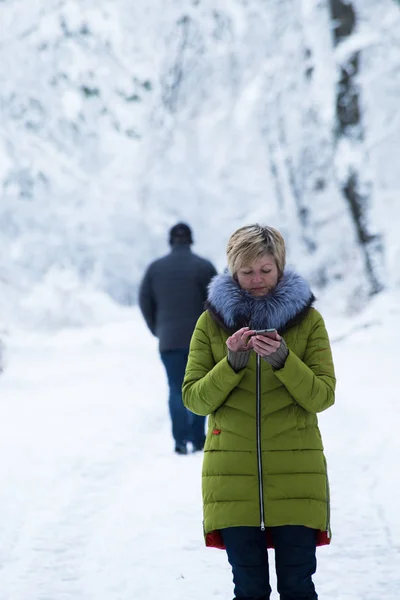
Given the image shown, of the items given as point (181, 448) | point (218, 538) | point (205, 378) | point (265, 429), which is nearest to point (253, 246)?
point (205, 378)

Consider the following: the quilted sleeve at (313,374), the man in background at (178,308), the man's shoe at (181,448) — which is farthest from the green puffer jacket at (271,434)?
the man's shoe at (181,448)

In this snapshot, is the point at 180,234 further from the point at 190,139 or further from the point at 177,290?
the point at 190,139

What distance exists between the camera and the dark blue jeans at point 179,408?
7.44 metres

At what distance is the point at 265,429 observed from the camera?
3.16 m

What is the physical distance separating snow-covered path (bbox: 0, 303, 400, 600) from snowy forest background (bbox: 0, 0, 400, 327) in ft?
16.2

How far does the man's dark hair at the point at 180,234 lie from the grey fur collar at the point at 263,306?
4275mm

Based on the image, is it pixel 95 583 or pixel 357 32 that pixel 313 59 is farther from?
pixel 95 583

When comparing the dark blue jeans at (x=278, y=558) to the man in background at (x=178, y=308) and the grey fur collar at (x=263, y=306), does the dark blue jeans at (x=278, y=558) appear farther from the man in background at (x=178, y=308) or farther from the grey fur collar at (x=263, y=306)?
the man in background at (x=178, y=308)

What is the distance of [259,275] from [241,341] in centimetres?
35

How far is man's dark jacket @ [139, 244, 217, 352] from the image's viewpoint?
7414 mm

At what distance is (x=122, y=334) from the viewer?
2092cm

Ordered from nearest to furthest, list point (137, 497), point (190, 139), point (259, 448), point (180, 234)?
point (259, 448), point (137, 497), point (180, 234), point (190, 139)

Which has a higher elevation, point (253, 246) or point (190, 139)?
point (190, 139)

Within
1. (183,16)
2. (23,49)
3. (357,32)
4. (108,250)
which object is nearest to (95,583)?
(357,32)
